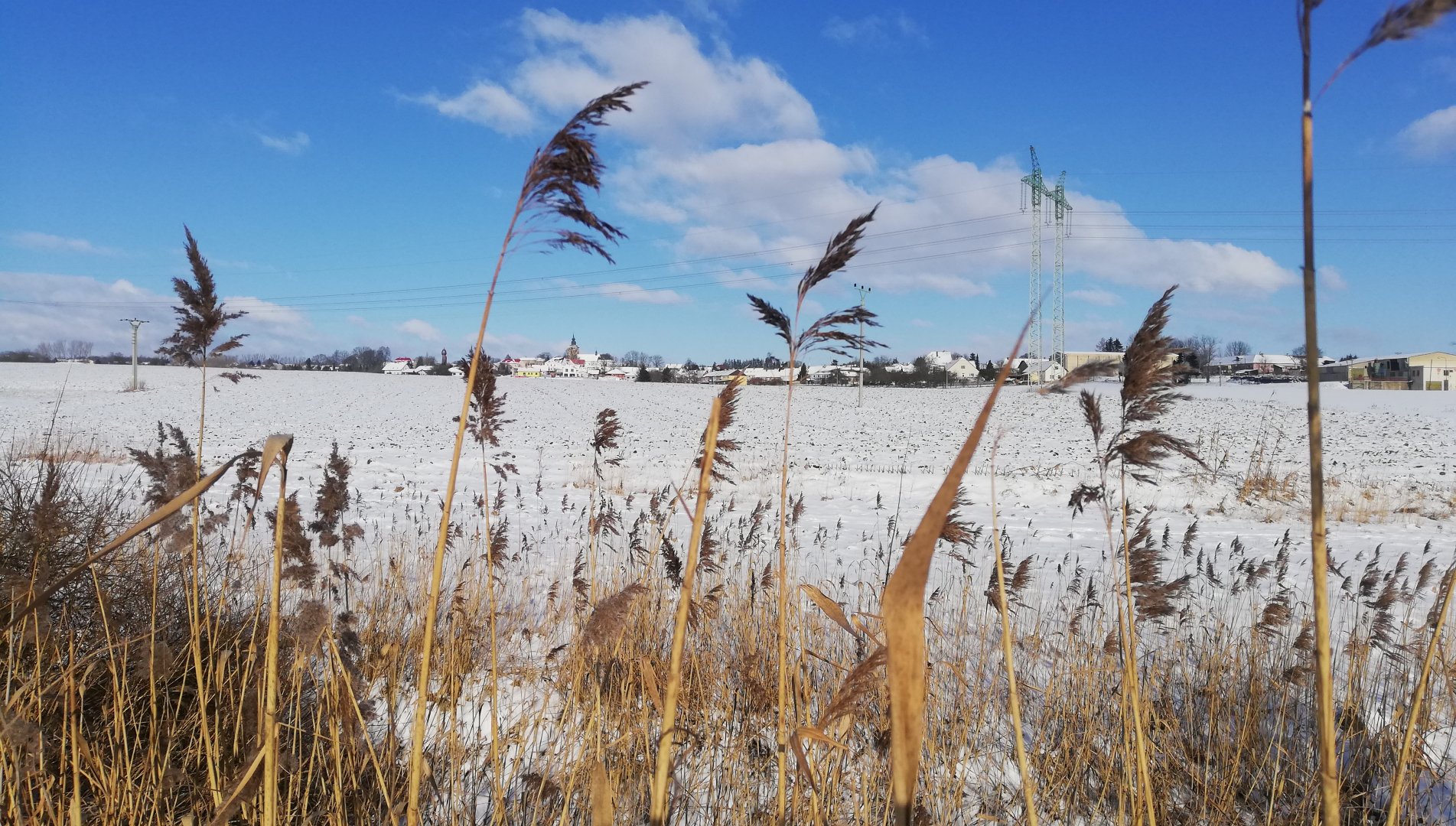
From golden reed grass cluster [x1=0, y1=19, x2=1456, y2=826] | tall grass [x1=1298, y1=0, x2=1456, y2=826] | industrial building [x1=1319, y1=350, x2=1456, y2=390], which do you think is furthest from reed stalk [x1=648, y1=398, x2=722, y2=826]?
industrial building [x1=1319, y1=350, x2=1456, y2=390]

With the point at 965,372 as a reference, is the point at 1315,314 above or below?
below

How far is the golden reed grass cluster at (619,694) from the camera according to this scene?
1727 mm

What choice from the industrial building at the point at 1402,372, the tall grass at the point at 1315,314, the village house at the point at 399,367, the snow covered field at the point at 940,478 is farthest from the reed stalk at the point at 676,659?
the village house at the point at 399,367

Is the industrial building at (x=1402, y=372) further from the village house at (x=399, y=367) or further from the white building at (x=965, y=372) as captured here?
the village house at (x=399, y=367)

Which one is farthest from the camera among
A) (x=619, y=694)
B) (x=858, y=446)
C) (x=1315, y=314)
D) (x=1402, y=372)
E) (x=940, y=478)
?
(x=1402, y=372)

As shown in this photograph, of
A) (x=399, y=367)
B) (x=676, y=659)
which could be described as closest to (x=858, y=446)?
(x=676, y=659)

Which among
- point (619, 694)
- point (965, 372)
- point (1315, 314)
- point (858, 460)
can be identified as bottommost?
point (619, 694)

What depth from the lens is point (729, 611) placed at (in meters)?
4.93

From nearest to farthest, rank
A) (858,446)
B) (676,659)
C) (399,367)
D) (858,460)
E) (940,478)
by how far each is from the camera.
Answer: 1. (676,659)
2. (940,478)
3. (858,460)
4. (858,446)
5. (399,367)

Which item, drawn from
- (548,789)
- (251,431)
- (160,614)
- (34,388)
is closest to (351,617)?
(160,614)

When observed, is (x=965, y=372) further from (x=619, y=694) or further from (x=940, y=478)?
(x=619, y=694)

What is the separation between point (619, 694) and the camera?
373cm

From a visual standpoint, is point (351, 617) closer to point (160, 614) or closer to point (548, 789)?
point (160, 614)

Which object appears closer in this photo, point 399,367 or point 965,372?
point 965,372
